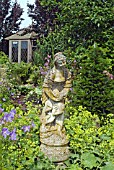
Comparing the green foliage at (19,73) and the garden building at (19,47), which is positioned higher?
the garden building at (19,47)

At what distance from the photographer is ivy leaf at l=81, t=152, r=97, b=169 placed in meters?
3.16

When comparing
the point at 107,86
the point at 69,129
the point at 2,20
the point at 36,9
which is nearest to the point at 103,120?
the point at 107,86

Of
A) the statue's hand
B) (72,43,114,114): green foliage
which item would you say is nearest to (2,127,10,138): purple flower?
the statue's hand

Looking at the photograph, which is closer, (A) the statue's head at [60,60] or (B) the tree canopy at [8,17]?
(A) the statue's head at [60,60]

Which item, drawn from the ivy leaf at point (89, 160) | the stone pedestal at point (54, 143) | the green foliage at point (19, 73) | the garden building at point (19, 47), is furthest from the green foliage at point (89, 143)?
the garden building at point (19, 47)

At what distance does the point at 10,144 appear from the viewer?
3.26m

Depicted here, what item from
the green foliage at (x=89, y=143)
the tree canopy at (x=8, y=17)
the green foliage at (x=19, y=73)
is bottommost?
the green foliage at (x=89, y=143)

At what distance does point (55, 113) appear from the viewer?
330 centimetres

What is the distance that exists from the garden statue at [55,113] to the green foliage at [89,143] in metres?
0.13

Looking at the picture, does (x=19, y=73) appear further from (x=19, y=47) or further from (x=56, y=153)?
(x=19, y=47)

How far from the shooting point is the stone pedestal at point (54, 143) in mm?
3346

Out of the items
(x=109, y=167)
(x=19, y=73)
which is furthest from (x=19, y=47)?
(x=109, y=167)

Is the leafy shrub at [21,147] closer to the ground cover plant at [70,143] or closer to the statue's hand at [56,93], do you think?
the ground cover plant at [70,143]

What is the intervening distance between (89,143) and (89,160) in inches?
11.4
